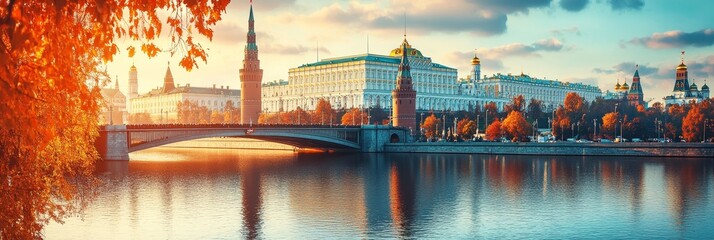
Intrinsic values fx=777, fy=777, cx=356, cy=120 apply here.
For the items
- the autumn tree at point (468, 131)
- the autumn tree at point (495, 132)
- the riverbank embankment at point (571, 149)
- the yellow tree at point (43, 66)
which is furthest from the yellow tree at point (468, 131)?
the yellow tree at point (43, 66)

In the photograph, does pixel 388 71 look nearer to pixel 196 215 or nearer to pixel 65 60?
pixel 196 215

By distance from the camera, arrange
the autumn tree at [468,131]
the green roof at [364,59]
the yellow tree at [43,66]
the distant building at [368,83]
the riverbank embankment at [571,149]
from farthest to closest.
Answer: the green roof at [364,59] → the distant building at [368,83] → the autumn tree at [468,131] → the riverbank embankment at [571,149] → the yellow tree at [43,66]

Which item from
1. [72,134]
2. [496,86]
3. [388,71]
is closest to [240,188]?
[72,134]

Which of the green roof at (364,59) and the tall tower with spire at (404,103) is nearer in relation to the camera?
the tall tower with spire at (404,103)

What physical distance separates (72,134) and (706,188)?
3995 centimetres

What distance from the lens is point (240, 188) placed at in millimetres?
46375

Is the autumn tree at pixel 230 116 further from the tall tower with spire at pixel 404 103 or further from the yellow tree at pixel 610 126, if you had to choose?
the yellow tree at pixel 610 126

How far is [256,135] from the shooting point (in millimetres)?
80000

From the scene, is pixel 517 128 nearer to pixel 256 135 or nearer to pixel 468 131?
pixel 468 131

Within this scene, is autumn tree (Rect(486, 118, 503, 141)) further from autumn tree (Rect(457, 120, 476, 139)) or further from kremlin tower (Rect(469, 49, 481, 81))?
kremlin tower (Rect(469, 49, 481, 81))

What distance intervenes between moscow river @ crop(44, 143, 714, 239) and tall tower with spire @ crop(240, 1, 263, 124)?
2465 inches

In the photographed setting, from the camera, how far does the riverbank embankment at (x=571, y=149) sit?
73.2 meters

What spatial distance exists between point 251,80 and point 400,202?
298ft

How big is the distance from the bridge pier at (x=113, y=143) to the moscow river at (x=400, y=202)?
2.89 meters
